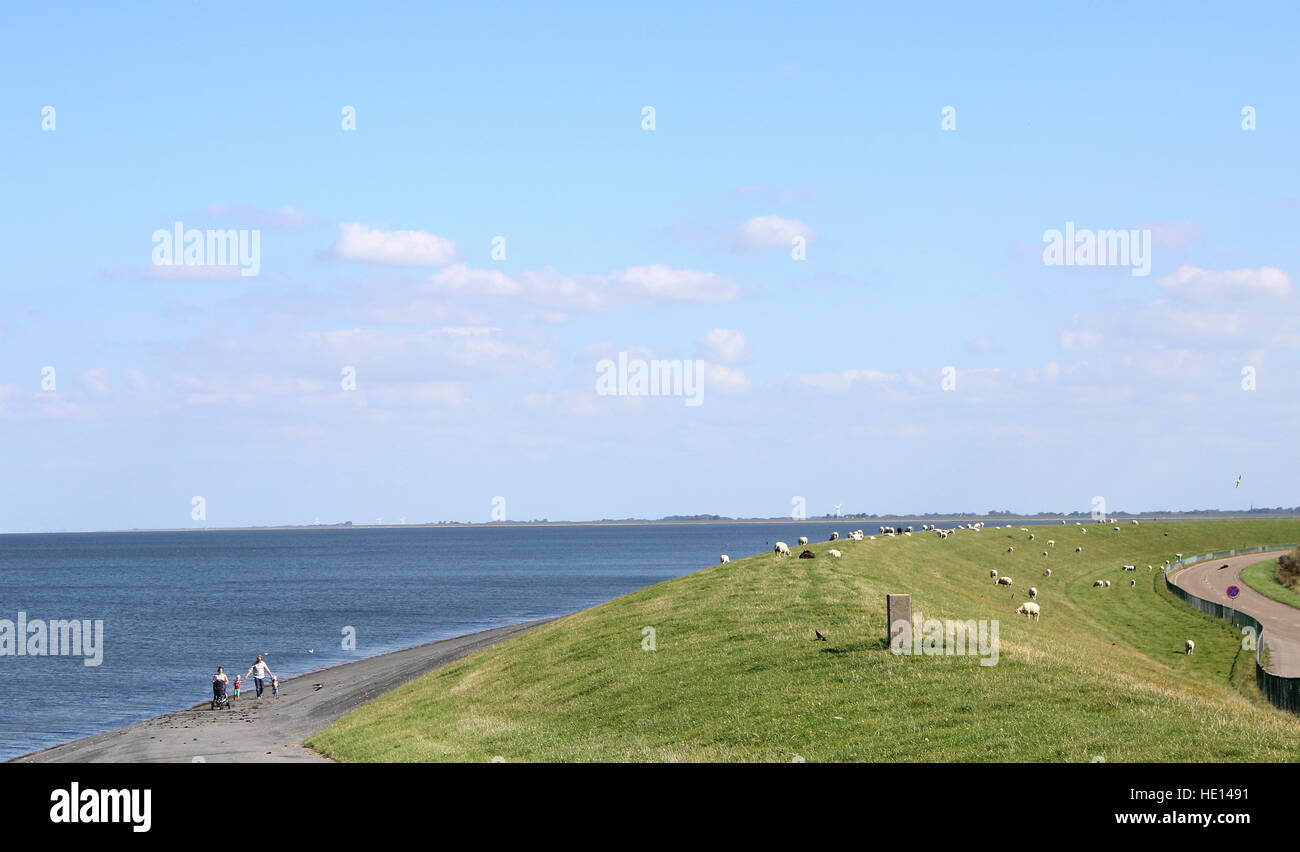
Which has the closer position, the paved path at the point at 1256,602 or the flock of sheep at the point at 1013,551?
the paved path at the point at 1256,602

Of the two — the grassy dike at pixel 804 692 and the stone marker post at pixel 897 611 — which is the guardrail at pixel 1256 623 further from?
the stone marker post at pixel 897 611

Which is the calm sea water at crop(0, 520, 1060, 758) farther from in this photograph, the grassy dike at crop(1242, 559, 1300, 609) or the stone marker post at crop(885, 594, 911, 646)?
the grassy dike at crop(1242, 559, 1300, 609)

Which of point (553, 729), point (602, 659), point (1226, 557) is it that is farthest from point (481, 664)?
point (1226, 557)

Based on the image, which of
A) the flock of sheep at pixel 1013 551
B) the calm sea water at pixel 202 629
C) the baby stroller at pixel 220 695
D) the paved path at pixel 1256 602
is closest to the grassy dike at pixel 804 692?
the flock of sheep at pixel 1013 551

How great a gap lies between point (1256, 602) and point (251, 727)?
271 feet

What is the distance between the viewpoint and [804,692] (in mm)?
34469

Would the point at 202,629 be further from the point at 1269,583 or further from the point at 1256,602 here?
the point at 1269,583

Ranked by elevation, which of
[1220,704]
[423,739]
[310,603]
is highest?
[1220,704]

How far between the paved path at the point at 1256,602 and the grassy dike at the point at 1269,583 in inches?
29.1

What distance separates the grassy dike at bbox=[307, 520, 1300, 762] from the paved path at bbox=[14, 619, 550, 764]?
3.06m

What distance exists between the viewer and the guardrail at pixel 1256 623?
130 feet
